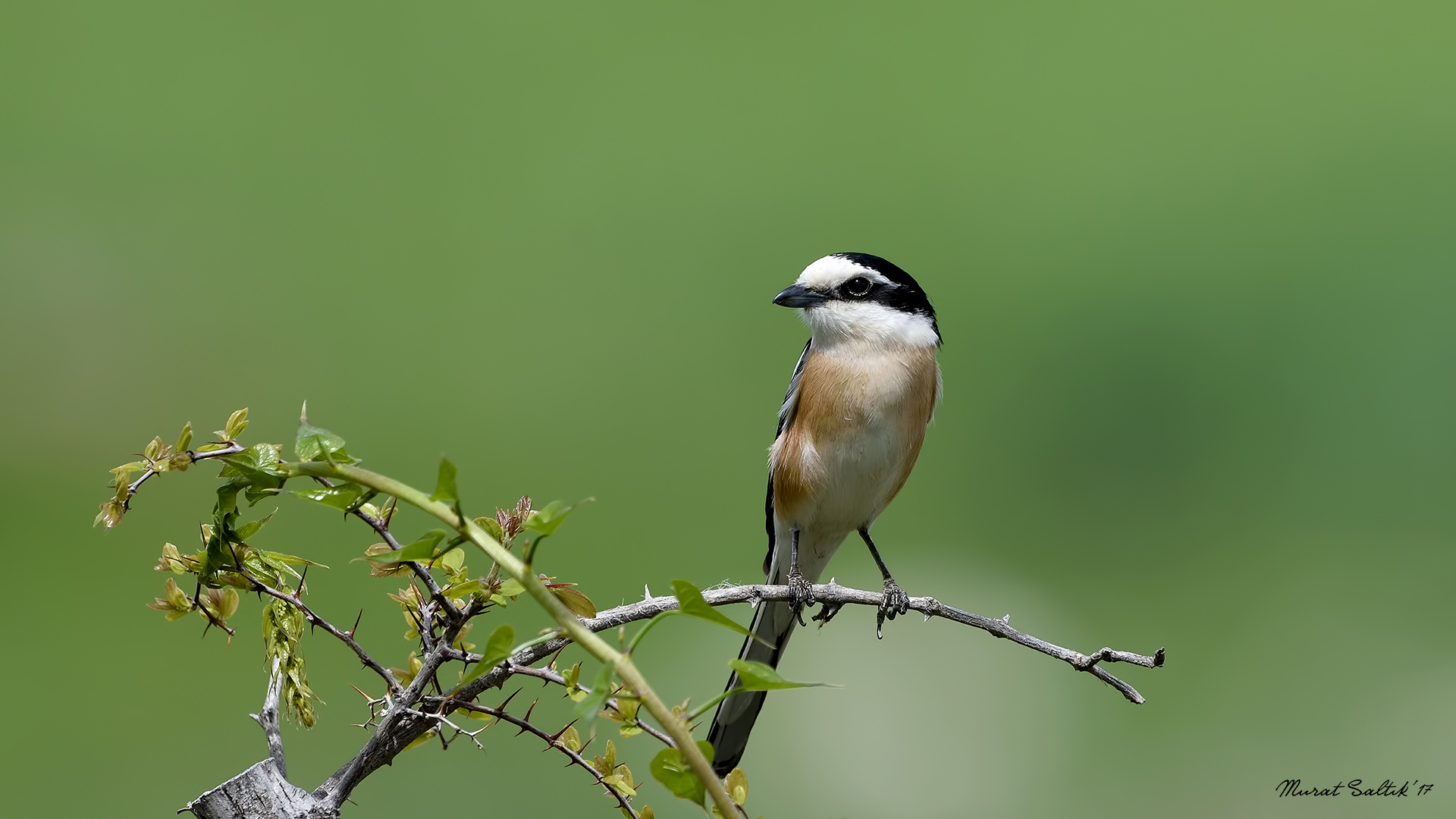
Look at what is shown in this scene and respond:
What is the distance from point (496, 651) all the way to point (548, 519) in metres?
0.13

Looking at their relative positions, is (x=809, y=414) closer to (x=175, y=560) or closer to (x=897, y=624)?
(x=175, y=560)

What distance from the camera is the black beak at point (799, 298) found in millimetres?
3263

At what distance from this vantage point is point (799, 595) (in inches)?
112

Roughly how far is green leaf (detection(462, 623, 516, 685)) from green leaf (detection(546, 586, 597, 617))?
0.32 feet

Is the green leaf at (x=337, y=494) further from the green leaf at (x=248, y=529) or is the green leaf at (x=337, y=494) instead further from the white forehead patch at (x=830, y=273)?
the white forehead patch at (x=830, y=273)

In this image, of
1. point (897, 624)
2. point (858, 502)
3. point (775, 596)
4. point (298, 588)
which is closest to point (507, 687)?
point (897, 624)

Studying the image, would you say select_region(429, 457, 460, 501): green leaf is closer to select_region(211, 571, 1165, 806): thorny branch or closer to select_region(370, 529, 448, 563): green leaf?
select_region(370, 529, 448, 563): green leaf

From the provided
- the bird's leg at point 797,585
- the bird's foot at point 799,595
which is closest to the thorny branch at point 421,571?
the bird's leg at point 797,585

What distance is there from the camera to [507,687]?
5656 millimetres

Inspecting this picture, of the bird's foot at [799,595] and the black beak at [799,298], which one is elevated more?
the black beak at [799,298]

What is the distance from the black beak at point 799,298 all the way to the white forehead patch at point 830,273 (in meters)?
0.03

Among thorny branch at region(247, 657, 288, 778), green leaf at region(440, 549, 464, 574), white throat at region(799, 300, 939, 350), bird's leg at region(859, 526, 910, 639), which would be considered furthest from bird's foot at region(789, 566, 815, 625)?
thorny branch at region(247, 657, 288, 778)

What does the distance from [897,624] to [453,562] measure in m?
5.45

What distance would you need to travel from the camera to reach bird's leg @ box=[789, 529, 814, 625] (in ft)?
9.00
